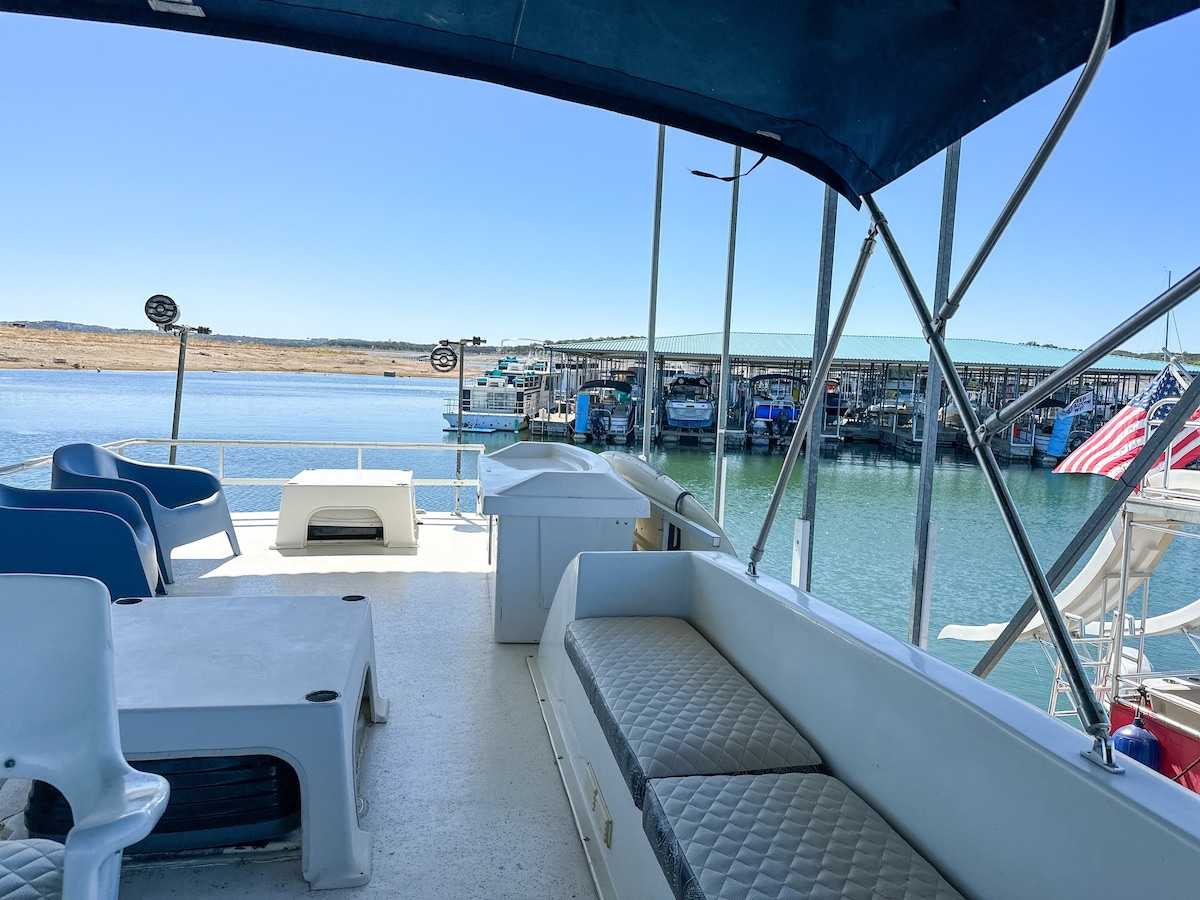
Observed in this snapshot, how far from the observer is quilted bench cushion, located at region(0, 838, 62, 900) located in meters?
0.88

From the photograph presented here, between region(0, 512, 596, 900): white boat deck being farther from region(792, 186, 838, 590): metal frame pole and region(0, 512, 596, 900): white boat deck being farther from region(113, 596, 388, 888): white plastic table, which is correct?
region(792, 186, 838, 590): metal frame pole

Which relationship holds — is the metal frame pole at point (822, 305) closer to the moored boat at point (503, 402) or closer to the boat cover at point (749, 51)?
the boat cover at point (749, 51)

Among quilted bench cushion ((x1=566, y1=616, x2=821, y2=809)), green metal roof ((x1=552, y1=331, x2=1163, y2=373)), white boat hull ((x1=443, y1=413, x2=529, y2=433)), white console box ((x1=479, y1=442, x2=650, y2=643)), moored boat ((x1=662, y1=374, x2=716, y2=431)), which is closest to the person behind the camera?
quilted bench cushion ((x1=566, y1=616, x2=821, y2=809))

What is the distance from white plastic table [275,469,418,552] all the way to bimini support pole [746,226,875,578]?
3.00 m

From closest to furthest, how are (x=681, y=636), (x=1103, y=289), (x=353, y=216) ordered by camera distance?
(x=681, y=636) → (x=1103, y=289) → (x=353, y=216)

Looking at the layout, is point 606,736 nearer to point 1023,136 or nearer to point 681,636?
point 681,636

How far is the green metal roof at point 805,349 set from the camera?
26733 mm

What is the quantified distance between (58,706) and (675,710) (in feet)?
3.52

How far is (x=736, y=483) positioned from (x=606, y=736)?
57.2 ft

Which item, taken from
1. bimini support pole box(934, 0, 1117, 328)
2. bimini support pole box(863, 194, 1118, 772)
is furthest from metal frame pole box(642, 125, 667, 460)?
bimini support pole box(934, 0, 1117, 328)

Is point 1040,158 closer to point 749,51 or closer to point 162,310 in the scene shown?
point 749,51

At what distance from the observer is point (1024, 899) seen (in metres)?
0.93

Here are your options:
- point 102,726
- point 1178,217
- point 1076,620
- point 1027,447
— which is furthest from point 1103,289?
point 1027,447

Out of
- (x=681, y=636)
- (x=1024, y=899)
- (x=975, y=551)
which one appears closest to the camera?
(x=1024, y=899)
